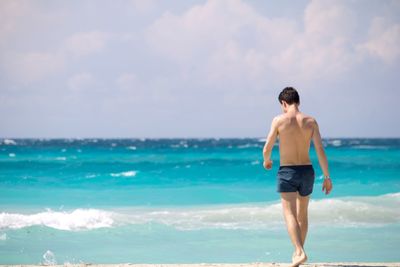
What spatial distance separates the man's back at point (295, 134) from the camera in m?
4.92

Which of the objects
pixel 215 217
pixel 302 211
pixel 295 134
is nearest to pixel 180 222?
pixel 215 217

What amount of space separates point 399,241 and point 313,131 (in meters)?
4.55

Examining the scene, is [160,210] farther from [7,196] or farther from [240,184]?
[240,184]

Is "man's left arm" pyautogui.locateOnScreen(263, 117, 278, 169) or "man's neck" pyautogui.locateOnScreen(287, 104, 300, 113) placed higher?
"man's neck" pyautogui.locateOnScreen(287, 104, 300, 113)

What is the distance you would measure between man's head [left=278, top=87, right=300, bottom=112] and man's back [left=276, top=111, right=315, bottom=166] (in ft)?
0.30

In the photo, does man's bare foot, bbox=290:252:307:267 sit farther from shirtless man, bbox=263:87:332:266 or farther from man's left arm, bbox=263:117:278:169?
man's left arm, bbox=263:117:278:169

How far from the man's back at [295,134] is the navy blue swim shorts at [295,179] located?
0.05m

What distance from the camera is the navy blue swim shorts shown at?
194 inches

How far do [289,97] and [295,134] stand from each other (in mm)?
334

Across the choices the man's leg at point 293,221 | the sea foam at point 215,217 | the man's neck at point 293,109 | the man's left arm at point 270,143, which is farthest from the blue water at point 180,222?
the man's neck at point 293,109

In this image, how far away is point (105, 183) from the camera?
19.6 metres

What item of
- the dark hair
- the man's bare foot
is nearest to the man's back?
the dark hair

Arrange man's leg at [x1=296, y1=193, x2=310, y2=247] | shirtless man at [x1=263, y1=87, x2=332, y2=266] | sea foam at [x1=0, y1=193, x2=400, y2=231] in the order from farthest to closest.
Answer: sea foam at [x1=0, y1=193, x2=400, y2=231]
man's leg at [x1=296, y1=193, x2=310, y2=247]
shirtless man at [x1=263, y1=87, x2=332, y2=266]

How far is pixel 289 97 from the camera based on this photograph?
4969 millimetres
